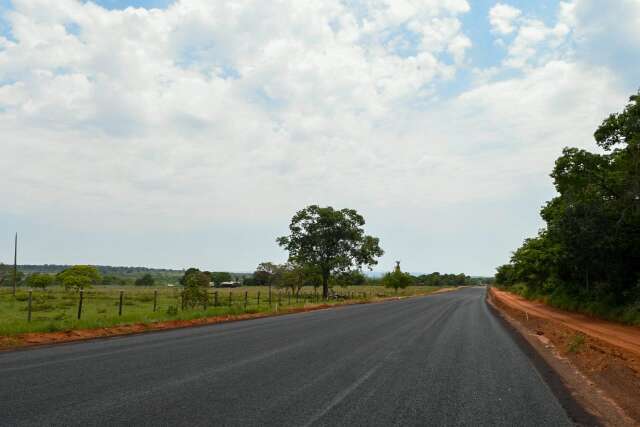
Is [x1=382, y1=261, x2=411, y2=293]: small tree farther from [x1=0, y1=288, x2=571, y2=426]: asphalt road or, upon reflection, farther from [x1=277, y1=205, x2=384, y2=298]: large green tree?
[x1=0, y1=288, x2=571, y2=426]: asphalt road

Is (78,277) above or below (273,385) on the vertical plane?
above

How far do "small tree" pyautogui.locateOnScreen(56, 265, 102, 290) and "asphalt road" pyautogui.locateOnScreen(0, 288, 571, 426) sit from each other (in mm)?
76904

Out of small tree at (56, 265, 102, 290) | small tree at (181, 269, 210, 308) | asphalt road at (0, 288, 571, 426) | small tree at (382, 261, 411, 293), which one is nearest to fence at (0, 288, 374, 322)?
small tree at (181, 269, 210, 308)

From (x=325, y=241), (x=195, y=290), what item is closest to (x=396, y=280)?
(x=325, y=241)

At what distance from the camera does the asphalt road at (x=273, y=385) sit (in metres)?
6.60

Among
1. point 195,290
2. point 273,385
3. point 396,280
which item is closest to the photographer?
point 273,385

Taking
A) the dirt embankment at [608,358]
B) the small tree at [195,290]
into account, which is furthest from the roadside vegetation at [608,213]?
the small tree at [195,290]

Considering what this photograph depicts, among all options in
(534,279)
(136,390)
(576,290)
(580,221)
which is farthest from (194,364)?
(534,279)

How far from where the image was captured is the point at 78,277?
285ft

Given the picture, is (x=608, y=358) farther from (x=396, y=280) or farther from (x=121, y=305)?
(x=396, y=280)

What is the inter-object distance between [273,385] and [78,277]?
89447mm

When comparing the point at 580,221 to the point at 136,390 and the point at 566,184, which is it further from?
the point at 136,390

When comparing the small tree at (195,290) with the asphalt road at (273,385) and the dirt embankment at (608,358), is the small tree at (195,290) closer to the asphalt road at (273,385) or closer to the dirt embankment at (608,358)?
the asphalt road at (273,385)

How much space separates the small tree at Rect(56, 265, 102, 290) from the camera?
3337 inches
